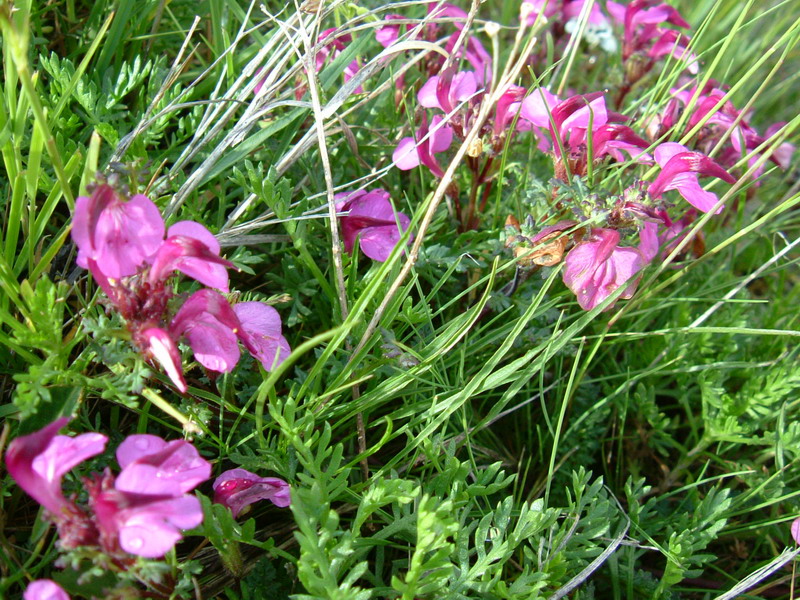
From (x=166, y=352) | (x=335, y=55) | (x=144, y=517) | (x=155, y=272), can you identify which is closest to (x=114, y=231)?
(x=155, y=272)

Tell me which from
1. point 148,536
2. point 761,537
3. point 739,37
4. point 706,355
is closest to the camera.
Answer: point 148,536

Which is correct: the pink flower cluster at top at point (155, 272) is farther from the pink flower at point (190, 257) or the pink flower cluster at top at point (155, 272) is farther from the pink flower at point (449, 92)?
the pink flower at point (449, 92)

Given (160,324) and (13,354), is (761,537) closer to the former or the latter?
(160,324)

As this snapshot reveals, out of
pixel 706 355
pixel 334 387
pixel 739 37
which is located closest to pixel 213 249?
pixel 334 387

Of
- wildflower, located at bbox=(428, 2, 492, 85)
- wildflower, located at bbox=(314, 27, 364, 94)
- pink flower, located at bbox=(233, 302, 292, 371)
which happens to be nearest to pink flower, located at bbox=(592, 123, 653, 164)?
wildflower, located at bbox=(428, 2, 492, 85)

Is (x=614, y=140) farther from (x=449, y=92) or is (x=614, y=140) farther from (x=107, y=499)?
(x=107, y=499)

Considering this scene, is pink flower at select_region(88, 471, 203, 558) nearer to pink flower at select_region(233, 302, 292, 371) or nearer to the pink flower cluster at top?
the pink flower cluster at top
